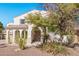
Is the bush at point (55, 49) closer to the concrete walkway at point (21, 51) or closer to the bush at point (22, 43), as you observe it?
the concrete walkway at point (21, 51)

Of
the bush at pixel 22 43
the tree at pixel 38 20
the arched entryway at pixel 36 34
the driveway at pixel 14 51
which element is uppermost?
the tree at pixel 38 20

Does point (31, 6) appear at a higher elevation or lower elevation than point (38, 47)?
higher

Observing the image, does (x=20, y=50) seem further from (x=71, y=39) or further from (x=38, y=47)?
(x=71, y=39)

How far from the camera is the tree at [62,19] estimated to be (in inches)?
255

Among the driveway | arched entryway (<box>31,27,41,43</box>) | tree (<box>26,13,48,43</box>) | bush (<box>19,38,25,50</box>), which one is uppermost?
tree (<box>26,13,48,43</box>)

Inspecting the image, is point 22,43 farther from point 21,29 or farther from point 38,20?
point 38,20

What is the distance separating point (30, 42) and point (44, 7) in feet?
2.01

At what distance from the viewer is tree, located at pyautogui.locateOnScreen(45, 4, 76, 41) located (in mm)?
6473

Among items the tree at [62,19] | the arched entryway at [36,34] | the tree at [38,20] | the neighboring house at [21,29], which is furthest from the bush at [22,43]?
the tree at [62,19]

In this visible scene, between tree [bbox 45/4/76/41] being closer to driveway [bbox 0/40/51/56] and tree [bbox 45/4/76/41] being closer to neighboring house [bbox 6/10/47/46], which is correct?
neighboring house [bbox 6/10/47/46]

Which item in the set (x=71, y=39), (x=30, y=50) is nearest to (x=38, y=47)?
(x=30, y=50)

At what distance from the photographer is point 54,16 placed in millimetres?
6492

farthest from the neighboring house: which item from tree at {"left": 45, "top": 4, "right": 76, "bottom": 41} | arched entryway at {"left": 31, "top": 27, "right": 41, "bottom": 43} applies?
tree at {"left": 45, "top": 4, "right": 76, "bottom": 41}

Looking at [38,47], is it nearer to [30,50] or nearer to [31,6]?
[30,50]
